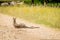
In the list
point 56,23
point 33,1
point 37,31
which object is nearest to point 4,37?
point 37,31

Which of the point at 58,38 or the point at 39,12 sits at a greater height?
the point at 58,38

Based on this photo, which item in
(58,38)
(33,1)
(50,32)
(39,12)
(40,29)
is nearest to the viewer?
(58,38)

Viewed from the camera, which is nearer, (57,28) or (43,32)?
(43,32)

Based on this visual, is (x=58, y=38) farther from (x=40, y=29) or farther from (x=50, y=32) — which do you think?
(x=40, y=29)

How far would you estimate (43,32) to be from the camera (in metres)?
12.7

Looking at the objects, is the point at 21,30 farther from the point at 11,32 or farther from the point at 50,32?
the point at 50,32

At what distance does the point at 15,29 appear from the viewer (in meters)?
13.7

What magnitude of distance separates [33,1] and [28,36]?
1801 centimetres

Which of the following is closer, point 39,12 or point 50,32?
point 50,32

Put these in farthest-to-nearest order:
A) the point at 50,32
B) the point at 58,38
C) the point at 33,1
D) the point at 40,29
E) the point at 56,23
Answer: the point at 33,1, the point at 56,23, the point at 40,29, the point at 50,32, the point at 58,38

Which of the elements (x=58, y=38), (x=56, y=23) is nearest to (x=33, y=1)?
(x=56, y=23)

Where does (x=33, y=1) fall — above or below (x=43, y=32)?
below

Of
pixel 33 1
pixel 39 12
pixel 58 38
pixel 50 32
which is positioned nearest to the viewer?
pixel 58 38

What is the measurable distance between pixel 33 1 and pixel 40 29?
16.5 meters
